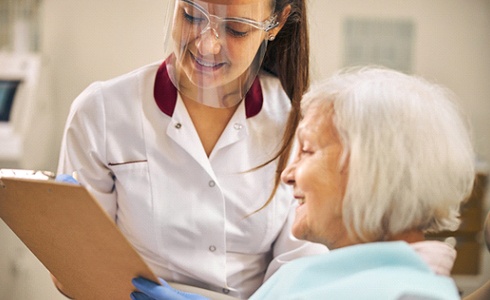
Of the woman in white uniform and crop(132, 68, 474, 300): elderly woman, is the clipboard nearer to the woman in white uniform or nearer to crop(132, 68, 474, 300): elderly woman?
the woman in white uniform

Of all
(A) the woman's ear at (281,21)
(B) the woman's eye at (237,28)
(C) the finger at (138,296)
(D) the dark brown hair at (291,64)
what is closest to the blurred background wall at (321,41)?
(D) the dark brown hair at (291,64)

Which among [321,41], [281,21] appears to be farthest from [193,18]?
[321,41]

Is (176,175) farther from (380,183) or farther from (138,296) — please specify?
(380,183)

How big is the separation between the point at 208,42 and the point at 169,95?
262mm

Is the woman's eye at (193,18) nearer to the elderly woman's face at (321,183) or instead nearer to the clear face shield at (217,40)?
the clear face shield at (217,40)

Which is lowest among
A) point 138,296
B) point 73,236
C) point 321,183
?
point 138,296

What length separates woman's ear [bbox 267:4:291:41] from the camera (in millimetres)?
1640

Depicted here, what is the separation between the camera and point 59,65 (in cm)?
415

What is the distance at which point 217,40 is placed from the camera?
5.08 feet

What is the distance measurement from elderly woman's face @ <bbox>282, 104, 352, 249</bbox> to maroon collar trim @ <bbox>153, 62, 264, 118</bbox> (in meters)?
0.44

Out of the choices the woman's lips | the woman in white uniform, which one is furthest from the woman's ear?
the woman's lips

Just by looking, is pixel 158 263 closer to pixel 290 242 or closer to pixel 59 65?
pixel 290 242

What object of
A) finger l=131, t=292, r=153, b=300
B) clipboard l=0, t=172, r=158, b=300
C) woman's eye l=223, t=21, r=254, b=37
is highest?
woman's eye l=223, t=21, r=254, b=37

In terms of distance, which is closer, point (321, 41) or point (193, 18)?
point (193, 18)
